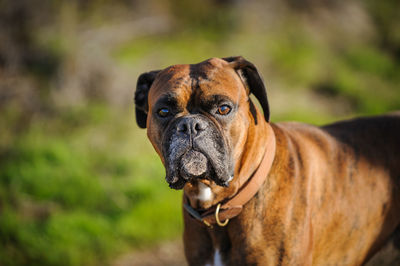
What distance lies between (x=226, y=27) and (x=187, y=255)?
824cm

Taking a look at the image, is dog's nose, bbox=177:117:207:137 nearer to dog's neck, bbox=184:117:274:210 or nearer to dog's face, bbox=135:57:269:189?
dog's face, bbox=135:57:269:189

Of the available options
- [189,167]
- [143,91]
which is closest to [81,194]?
[143,91]

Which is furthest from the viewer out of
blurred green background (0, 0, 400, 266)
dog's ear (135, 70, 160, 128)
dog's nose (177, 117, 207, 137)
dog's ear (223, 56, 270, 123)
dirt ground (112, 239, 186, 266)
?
blurred green background (0, 0, 400, 266)

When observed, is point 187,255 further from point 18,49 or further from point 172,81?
point 18,49

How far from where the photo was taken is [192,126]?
2.09 meters

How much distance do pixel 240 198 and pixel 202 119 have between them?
1.84 ft

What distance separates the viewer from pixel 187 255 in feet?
8.25

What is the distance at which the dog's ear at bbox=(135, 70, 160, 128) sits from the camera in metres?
2.66

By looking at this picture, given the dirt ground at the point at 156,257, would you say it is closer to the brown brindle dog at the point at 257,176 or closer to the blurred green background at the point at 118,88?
the blurred green background at the point at 118,88

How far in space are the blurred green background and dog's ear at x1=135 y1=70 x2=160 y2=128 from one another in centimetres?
177

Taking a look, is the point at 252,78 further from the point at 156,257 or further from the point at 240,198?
the point at 156,257

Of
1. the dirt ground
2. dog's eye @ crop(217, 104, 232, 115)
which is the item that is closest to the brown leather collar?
dog's eye @ crop(217, 104, 232, 115)

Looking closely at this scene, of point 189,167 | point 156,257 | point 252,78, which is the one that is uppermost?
point 252,78

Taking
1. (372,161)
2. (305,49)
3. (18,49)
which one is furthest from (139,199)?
(305,49)
